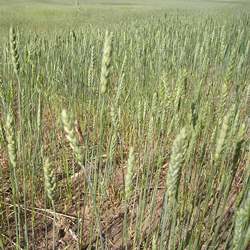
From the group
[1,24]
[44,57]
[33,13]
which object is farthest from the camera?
[33,13]

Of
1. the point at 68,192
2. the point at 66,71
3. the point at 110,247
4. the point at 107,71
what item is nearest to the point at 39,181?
the point at 68,192

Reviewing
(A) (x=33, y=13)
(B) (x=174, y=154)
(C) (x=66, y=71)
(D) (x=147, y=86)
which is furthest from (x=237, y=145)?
(A) (x=33, y=13)

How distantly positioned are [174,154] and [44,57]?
1.60 meters

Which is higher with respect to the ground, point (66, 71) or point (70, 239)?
point (66, 71)

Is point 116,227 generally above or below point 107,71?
below

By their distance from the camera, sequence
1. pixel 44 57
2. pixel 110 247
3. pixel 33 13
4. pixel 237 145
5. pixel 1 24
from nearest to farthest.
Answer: pixel 237 145, pixel 110 247, pixel 44 57, pixel 1 24, pixel 33 13

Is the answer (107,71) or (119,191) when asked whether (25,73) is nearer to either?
(119,191)

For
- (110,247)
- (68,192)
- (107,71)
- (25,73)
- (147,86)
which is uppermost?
(107,71)

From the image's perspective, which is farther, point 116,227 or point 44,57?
point 44,57

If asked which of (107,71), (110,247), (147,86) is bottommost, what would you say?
(110,247)

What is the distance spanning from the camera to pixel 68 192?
1.31 m

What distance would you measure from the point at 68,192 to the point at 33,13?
7032 millimetres

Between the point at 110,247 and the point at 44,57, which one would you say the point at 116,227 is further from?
the point at 44,57

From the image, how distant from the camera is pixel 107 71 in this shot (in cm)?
61
